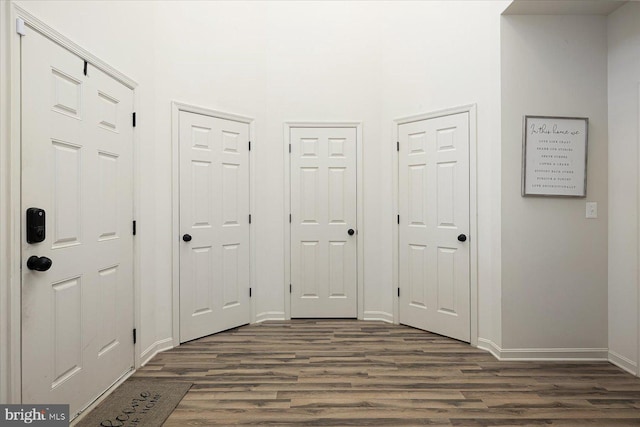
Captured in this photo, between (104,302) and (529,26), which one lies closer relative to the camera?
(104,302)

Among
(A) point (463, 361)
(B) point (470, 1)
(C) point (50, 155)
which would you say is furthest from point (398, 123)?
(C) point (50, 155)

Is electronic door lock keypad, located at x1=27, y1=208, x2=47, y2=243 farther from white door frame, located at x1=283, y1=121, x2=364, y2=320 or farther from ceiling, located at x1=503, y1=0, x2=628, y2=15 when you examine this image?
ceiling, located at x1=503, y1=0, x2=628, y2=15

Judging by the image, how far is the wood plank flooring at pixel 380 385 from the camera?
2.25 metres

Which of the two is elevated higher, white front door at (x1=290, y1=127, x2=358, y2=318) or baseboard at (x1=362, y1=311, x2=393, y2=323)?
white front door at (x1=290, y1=127, x2=358, y2=318)

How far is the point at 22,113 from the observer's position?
6.06ft

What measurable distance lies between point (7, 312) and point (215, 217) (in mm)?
2031

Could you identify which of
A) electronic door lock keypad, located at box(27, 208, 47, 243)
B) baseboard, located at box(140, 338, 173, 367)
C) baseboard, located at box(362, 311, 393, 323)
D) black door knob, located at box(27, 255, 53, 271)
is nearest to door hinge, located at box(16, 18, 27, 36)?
electronic door lock keypad, located at box(27, 208, 47, 243)

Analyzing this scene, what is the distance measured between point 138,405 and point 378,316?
2.47 meters

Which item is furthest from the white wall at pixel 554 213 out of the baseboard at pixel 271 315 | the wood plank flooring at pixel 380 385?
the baseboard at pixel 271 315

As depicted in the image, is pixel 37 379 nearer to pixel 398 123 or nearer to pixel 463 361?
pixel 463 361

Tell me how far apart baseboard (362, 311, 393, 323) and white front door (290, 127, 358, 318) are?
137mm

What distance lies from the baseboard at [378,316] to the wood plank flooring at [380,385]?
0.49 metres

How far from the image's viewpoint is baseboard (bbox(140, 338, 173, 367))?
120 inches

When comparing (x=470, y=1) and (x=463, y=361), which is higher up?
(x=470, y=1)
